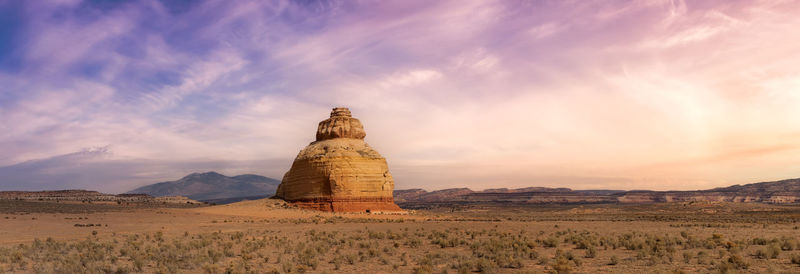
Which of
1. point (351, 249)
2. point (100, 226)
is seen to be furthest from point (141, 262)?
point (100, 226)

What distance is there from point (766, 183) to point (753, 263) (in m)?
178

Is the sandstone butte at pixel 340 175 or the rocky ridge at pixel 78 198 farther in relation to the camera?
the rocky ridge at pixel 78 198

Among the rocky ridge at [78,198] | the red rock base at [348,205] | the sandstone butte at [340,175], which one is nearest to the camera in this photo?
the red rock base at [348,205]

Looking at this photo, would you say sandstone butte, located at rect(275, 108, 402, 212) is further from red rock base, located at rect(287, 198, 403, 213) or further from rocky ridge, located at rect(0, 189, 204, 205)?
rocky ridge, located at rect(0, 189, 204, 205)

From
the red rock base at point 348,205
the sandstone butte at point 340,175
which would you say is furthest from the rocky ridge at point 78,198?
the red rock base at point 348,205

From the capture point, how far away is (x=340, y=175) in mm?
48938

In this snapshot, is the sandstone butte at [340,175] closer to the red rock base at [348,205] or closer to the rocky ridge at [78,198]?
the red rock base at [348,205]

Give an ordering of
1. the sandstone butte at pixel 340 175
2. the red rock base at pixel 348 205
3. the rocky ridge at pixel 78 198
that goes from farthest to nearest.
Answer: the rocky ridge at pixel 78 198 → the sandstone butte at pixel 340 175 → the red rock base at pixel 348 205

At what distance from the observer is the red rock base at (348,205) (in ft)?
160

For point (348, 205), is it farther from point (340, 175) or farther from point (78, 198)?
point (78, 198)

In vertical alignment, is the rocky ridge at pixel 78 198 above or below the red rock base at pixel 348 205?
above

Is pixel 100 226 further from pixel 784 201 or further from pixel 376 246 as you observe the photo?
pixel 784 201

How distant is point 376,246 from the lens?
64.1 feet

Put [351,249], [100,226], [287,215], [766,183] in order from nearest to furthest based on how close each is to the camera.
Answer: [351,249], [100,226], [287,215], [766,183]
